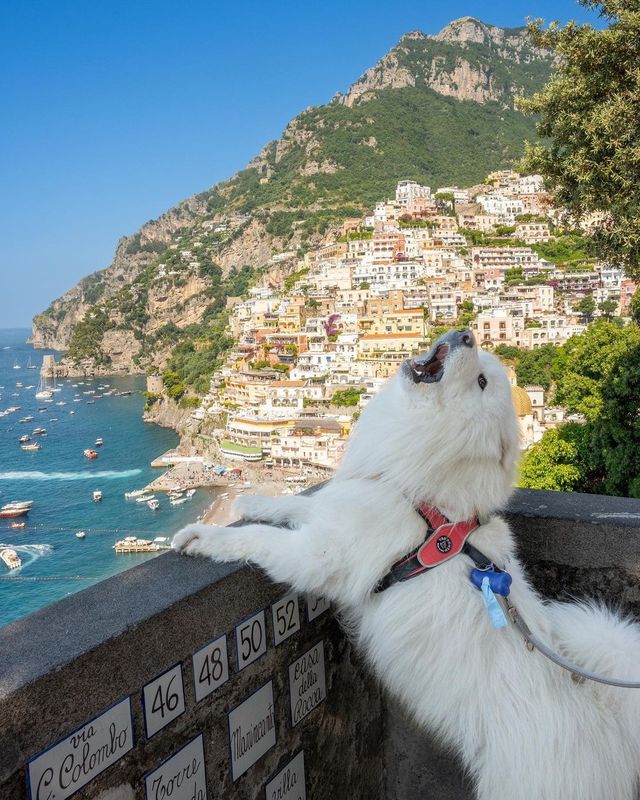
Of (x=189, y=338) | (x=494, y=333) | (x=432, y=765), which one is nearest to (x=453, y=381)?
(x=432, y=765)

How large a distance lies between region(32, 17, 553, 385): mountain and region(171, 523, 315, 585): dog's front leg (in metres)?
55.2

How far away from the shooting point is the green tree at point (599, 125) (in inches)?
190

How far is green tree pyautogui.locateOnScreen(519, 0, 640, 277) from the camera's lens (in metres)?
4.82

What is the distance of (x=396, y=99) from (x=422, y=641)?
369ft

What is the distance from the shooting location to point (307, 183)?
300 ft

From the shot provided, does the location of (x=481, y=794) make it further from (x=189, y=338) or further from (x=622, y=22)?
(x=189, y=338)

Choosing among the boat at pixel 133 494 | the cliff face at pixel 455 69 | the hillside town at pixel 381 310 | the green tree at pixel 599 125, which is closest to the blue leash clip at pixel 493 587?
the green tree at pixel 599 125

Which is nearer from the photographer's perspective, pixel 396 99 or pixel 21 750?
pixel 21 750

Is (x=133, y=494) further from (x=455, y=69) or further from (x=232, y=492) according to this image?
(x=455, y=69)

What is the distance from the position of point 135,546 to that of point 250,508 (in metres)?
29.7

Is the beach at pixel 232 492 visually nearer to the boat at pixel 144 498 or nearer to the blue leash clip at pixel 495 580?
the boat at pixel 144 498

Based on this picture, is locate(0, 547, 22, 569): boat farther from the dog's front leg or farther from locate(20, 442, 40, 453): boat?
the dog's front leg

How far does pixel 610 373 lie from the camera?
1020cm

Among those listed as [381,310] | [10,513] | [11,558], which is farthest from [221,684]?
[381,310]
